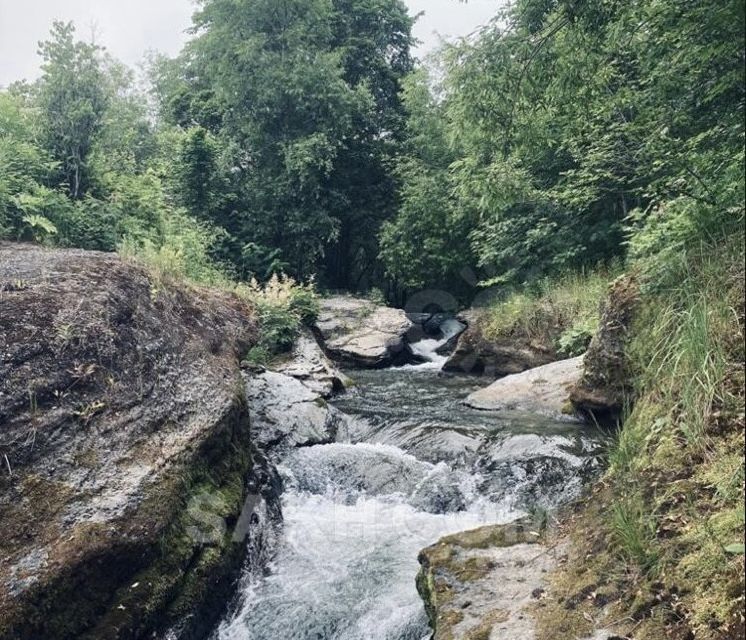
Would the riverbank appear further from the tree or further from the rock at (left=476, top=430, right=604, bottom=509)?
the tree

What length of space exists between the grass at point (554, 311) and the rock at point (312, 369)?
11.7ft

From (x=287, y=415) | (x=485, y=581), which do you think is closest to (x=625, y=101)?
(x=485, y=581)

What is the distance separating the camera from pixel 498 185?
5512 mm

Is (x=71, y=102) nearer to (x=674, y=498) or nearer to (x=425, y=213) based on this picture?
(x=674, y=498)

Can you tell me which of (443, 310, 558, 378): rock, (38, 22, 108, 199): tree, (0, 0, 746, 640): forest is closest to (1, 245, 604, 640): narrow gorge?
(0, 0, 746, 640): forest

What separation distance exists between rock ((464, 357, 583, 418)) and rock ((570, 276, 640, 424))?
67cm

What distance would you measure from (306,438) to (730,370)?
16.5 feet

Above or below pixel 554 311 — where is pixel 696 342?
above

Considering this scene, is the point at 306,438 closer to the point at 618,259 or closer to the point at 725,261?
the point at 725,261

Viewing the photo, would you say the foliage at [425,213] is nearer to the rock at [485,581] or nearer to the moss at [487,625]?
the rock at [485,581]

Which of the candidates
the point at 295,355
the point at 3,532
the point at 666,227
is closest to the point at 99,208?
the point at 295,355

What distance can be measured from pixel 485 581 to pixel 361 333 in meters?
10.6

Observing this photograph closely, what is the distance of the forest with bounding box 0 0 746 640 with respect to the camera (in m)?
3.26

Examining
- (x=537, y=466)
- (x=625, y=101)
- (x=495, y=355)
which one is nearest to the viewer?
(x=625, y=101)
